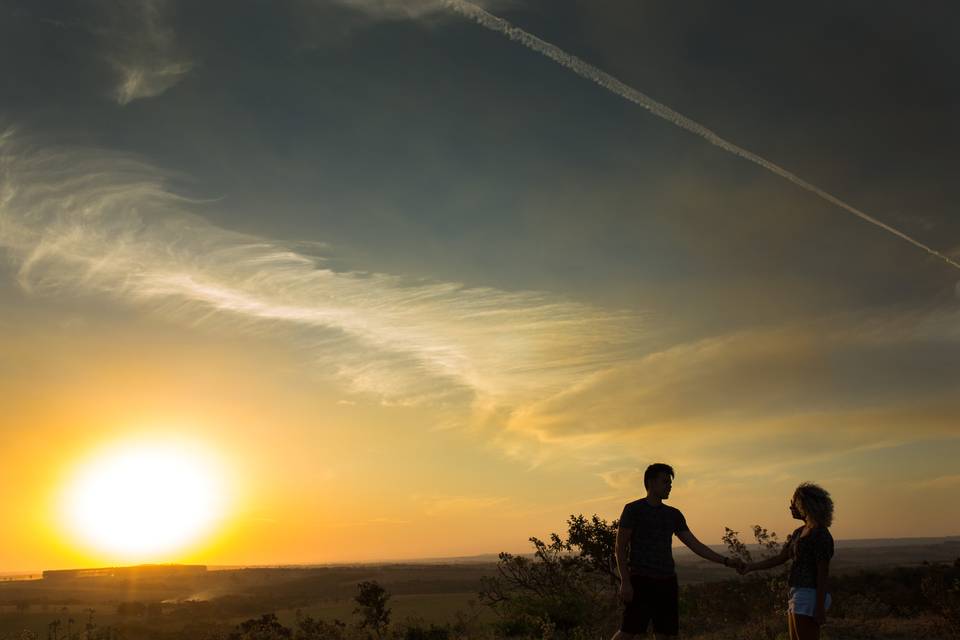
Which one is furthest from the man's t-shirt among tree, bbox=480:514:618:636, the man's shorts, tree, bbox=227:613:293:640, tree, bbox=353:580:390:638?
tree, bbox=227:613:293:640

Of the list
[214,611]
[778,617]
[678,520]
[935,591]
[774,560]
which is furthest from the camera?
[214,611]

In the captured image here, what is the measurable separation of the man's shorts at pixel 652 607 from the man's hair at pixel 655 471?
3.29 ft

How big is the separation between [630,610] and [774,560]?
1509 mm

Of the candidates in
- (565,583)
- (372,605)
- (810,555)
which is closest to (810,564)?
(810,555)

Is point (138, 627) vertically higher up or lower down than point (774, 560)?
lower down

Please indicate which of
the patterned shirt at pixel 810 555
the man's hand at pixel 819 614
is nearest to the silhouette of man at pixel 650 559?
the patterned shirt at pixel 810 555

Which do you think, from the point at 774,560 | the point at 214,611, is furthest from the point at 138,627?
the point at 774,560

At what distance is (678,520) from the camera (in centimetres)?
789

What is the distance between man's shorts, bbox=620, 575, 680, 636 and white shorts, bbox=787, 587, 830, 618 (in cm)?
126

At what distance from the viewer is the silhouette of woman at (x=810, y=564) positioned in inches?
252

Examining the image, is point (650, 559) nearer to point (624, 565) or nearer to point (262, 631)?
point (624, 565)

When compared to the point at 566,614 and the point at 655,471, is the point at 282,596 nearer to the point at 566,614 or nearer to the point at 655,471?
the point at 566,614

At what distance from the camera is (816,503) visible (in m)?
6.56

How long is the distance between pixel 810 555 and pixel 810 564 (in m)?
0.08
